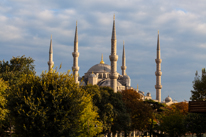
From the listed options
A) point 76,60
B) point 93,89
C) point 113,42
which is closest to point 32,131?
point 93,89

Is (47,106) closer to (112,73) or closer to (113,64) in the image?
(112,73)

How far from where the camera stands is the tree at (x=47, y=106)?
20000mm

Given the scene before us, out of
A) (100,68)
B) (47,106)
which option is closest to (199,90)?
(47,106)

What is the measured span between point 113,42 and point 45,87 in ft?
137

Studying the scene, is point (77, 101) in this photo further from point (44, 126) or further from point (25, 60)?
point (25, 60)

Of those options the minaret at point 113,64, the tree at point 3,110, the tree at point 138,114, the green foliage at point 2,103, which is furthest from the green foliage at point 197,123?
the minaret at point 113,64

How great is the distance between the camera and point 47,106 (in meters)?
20.7

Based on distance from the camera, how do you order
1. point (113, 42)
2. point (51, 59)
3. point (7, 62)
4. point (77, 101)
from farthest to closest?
point (51, 59), point (113, 42), point (7, 62), point (77, 101)

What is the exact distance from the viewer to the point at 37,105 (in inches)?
797

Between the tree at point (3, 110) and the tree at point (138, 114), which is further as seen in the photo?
the tree at point (138, 114)

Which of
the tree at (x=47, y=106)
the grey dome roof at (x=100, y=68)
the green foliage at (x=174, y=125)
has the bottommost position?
the green foliage at (x=174, y=125)

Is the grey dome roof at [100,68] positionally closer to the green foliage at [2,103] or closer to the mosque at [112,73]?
the mosque at [112,73]

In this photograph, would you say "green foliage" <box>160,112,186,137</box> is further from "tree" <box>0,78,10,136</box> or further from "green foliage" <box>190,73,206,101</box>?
"tree" <box>0,78,10,136</box>

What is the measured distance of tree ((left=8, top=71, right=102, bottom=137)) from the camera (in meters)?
20.0
